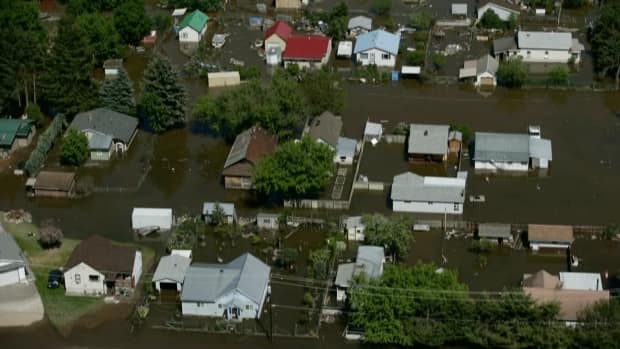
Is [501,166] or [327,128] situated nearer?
[501,166]

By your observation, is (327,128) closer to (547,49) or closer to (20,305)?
(547,49)

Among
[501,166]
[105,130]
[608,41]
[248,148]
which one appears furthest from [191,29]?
[608,41]

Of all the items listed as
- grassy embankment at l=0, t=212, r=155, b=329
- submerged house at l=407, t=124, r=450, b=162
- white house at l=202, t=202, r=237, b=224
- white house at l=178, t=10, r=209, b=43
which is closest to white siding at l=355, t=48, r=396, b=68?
white house at l=178, t=10, r=209, b=43

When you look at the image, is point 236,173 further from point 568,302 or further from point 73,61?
point 568,302

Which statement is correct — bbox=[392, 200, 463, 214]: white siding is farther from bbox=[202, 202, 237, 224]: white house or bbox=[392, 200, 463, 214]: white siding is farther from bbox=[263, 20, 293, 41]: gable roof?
bbox=[263, 20, 293, 41]: gable roof

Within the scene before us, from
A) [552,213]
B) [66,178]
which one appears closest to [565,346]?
[552,213]

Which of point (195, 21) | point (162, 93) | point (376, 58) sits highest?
point (162, 93)

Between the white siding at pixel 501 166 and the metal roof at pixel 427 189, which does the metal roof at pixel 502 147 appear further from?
the metal roof at pixel 427 189
